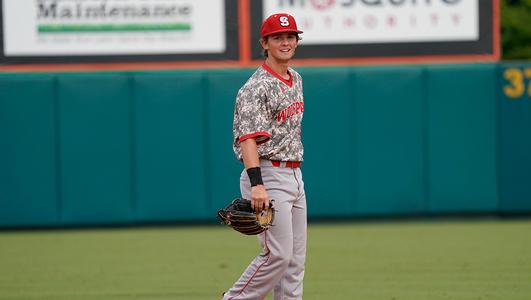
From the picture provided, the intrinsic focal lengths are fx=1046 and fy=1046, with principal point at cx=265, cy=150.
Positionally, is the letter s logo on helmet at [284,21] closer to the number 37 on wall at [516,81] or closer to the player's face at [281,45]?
the player's face at [281,45]

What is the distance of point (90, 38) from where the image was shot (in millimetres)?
11477

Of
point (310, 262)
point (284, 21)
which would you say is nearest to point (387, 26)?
point (310, 262)

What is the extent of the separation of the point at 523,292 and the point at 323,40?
5276 millimetres

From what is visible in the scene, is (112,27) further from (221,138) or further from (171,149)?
(221,138)

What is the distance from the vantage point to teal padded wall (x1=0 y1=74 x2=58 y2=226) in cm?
1128

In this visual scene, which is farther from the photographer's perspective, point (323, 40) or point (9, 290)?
point (323, 40)

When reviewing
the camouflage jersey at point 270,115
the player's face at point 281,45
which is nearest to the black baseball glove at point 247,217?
the camouflage jersey at point 270,115

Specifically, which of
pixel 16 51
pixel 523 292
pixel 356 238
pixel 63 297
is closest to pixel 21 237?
pixel 16 51

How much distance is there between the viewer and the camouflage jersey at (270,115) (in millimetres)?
5344

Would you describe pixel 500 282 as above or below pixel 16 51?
below

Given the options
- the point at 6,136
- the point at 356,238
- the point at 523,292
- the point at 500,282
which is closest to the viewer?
the point at 523,292

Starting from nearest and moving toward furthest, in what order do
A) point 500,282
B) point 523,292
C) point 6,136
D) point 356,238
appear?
1. point 523,292
2. point 500,282
3. point 356,238
4. point 6,136

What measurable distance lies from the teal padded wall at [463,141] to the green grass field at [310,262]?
326mm

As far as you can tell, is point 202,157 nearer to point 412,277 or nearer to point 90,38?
point 90,38
